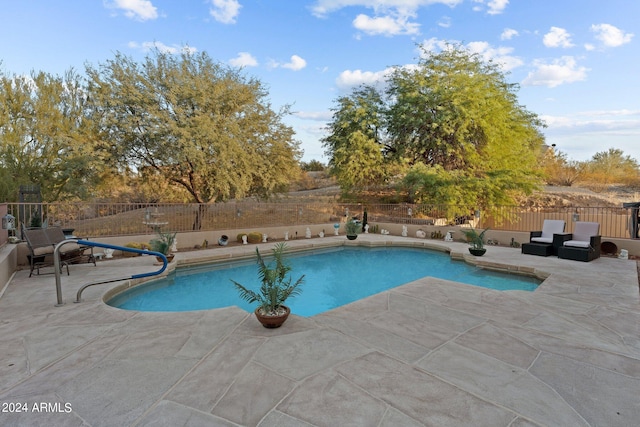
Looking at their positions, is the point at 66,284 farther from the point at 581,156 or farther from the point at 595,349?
the point at 581,156

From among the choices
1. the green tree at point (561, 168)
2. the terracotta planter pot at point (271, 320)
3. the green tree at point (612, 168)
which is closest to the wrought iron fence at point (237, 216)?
the terracotta planter pot at point (271, 320)

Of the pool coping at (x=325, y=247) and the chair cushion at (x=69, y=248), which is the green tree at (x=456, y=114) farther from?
the chair cushion at (x=69, y=248)

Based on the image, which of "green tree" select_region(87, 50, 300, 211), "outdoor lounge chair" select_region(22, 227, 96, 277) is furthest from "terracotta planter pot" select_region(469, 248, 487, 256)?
"outdoor lounge chair" select_region(22, 227, 96, 277)

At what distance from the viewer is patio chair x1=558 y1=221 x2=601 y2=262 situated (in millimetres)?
8352

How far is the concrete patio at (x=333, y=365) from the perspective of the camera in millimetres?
2359

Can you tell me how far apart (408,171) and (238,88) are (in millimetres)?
10000

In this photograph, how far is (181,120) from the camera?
11789 mm

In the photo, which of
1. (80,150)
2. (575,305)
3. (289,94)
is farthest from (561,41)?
(80,150)

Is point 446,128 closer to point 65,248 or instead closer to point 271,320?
point 271,320

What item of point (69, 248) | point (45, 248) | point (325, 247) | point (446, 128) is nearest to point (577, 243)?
point (325, 247)

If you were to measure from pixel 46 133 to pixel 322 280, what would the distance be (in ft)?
42.8

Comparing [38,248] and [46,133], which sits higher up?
[46,133]

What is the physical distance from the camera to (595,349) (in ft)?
11.5

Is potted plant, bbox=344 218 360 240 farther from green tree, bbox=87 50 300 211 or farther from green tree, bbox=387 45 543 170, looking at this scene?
green tree, bbox=387 45 543 170
